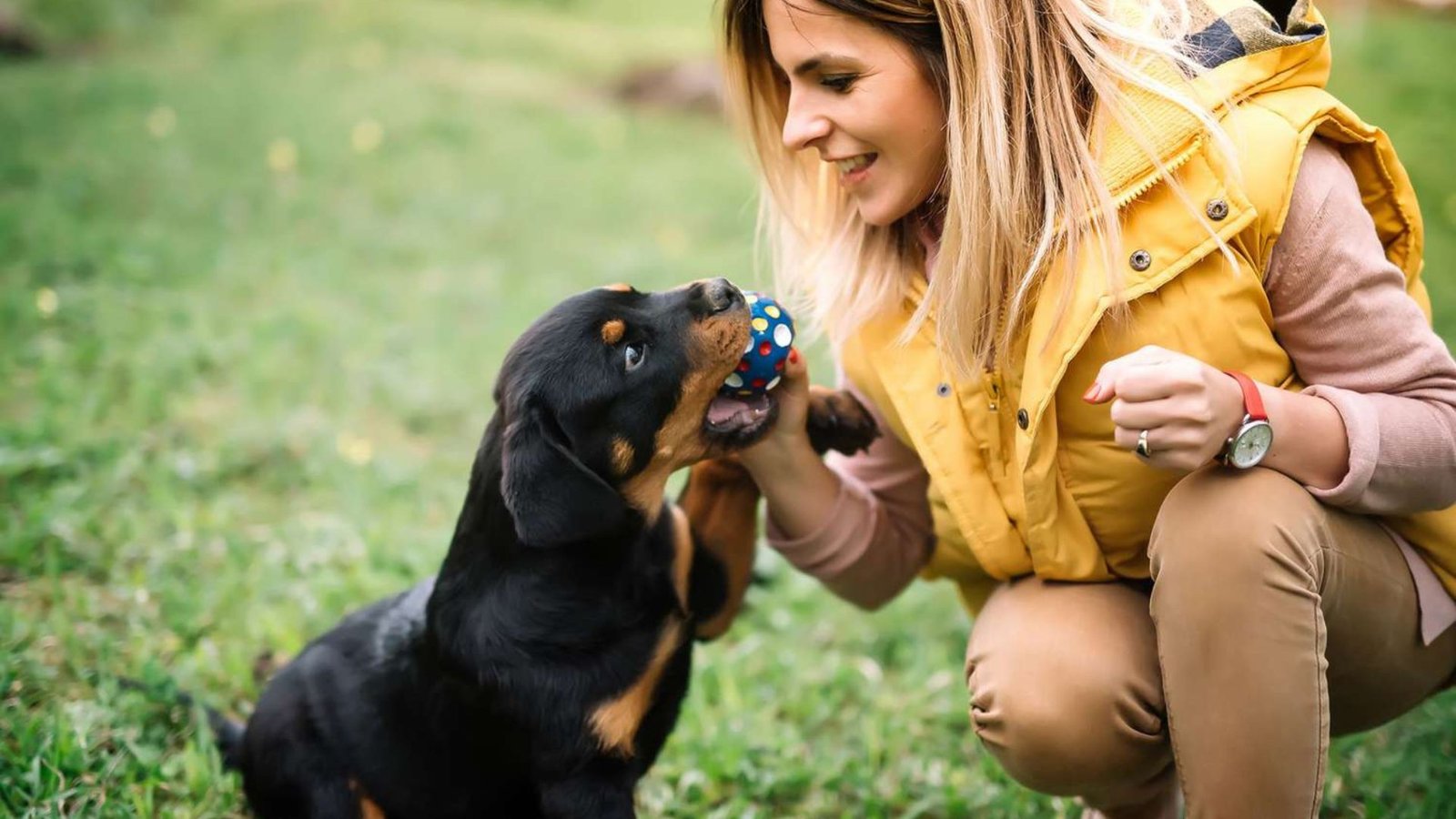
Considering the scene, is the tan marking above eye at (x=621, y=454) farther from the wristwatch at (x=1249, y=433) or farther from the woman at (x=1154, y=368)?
the wristwatch at (x=1249, y=433)

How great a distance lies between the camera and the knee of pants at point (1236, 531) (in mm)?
2014

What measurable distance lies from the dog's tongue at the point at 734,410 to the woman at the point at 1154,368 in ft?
0.86

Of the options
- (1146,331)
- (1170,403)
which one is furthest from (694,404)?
(1170,403)

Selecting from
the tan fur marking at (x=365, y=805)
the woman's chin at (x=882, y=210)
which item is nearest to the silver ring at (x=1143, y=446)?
the woman's chin at (x=882, y=210)

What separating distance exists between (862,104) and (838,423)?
2.47 feet

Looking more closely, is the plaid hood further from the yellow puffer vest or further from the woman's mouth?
the woman's mouth

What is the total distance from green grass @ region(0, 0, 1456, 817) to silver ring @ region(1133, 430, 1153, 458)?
→ 121 centimetres

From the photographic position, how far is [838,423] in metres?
2.80

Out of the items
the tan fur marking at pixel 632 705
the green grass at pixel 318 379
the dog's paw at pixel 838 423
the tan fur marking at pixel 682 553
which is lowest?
the green grass at pixel 318 379

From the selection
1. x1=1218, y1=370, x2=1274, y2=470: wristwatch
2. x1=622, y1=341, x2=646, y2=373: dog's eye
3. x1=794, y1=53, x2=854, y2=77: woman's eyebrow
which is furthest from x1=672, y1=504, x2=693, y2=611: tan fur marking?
x1=1218, y1=370, x2=1274, y2=470: wristwatch

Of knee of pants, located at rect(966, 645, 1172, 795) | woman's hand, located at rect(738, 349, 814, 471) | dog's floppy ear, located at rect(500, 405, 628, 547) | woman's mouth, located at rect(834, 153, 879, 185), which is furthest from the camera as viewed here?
woman's hand, located at rect(738, 349, 814, 471)

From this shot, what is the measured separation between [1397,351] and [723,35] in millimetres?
1429

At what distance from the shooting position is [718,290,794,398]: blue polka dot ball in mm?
2611

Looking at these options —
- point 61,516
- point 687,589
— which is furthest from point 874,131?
point 61,516
